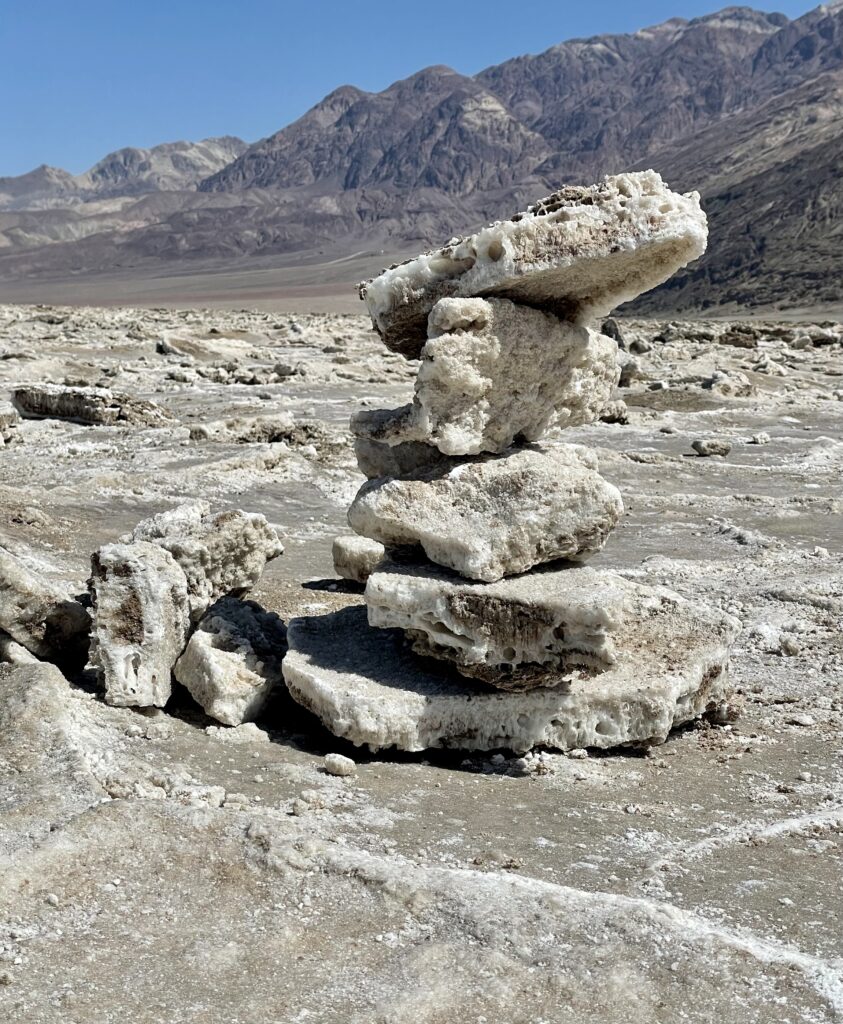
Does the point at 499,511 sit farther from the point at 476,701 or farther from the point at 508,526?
the point at 476,701

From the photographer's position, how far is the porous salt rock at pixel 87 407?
1465cm

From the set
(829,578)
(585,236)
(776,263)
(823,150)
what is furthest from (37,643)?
(823,150)

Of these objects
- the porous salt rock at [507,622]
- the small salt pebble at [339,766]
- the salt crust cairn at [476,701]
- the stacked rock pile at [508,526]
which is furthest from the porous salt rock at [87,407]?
the small salt pebble at [339,766]

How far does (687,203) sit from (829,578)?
4629 millimetres

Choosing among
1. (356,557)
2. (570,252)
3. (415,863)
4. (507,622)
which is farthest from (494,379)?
(356,557)

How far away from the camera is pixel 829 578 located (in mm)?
8945

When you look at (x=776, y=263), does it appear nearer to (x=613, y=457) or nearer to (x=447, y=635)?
(x=613, y=457)

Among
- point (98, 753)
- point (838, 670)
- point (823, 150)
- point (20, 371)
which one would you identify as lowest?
point (838, 670)

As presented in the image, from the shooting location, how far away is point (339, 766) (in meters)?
4.99

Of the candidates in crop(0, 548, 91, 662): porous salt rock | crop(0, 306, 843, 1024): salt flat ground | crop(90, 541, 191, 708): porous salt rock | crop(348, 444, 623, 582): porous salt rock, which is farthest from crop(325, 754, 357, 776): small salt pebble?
crop(0, 548, 91, 662): porous salt rock

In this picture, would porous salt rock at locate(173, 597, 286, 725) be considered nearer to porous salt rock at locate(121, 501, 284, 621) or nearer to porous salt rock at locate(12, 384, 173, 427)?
porous salt rock at locate(121, 501, 284, 621)

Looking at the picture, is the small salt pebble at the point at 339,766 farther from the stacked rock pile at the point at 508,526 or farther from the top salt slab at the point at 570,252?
the top salt slab at the point at 570,252

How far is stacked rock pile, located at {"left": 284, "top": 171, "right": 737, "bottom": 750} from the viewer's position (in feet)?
17.2

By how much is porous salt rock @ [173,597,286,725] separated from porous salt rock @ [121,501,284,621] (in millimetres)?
162
